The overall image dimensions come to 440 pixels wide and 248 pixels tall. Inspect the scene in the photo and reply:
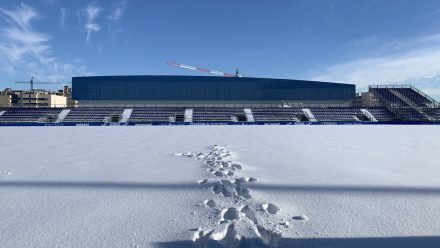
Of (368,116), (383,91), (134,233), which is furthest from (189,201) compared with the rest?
(383,91)

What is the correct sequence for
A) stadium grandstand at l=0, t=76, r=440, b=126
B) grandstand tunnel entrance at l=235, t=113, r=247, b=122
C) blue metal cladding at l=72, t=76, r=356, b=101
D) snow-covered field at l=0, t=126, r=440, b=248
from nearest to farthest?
snow-covered field at l=0, t=126, r=440, b=248
grandstand tunnel entrance at l=235, t=113, r=247, b=122
stadium grandstand at l=0, t=76, r=440, b=126
blue metal cladding at l=72, t=76, r=356, b=101

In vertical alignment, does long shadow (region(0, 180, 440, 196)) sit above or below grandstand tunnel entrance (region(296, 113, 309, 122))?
below

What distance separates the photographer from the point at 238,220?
318cm

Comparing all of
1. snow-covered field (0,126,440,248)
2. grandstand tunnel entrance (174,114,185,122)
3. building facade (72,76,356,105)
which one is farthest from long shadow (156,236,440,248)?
building facade (72,76,356,105)

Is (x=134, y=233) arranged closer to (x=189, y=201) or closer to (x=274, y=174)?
(x=189, y=201)

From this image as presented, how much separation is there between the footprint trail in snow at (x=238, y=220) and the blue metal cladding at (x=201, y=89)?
59.1m

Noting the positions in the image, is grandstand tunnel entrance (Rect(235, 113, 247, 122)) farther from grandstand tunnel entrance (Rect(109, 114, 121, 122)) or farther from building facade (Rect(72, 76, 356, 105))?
grandstand tunnel entrance (Rect(109, 114, 121, 122))

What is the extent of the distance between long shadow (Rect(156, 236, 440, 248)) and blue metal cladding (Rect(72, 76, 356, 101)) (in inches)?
2391

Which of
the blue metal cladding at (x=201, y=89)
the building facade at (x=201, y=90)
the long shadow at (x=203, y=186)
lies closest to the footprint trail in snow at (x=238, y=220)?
the long shadow at (x=203, y=186)

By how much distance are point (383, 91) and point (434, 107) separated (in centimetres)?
1031

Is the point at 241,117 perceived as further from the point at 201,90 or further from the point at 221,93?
the point at 201,90

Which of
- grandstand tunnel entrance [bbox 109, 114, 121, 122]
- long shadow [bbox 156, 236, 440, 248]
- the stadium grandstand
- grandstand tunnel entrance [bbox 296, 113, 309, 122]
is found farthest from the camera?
the stadium grandstand

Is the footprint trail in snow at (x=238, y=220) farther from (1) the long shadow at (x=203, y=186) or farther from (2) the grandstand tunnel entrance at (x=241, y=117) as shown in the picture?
(2) the grandstand tunnel entrance at (x=241, y=117)

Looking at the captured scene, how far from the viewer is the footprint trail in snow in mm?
2738
